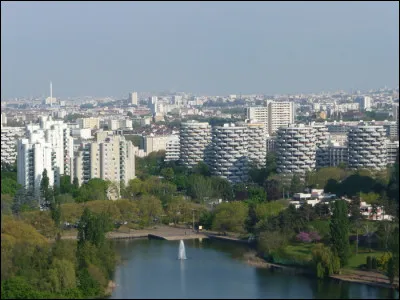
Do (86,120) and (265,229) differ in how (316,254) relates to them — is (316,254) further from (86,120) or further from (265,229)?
(86,120)

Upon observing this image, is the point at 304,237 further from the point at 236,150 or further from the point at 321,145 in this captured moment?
the point at 321,145

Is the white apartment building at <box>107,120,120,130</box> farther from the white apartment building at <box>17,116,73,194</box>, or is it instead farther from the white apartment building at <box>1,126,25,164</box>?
the white apartment building at <box>17,116,73,194</box>

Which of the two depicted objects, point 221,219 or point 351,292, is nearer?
point 351,292

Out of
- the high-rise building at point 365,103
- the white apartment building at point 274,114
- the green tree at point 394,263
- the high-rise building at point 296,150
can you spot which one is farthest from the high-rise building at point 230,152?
the high-rise building at point 365,103

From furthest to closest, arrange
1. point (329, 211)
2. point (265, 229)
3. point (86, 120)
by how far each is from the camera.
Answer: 1. point (86, 120)
2. point (329, 211)
3. point (265, 229)

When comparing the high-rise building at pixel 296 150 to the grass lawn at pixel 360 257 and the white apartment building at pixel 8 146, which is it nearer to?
the white apartment building at pixel 8 146

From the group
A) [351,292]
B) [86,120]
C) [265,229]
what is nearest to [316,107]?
[86,120]

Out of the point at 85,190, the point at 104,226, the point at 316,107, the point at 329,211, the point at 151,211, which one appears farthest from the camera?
the point at 316,107

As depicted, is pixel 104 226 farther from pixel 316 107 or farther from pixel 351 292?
pixel 316 107
